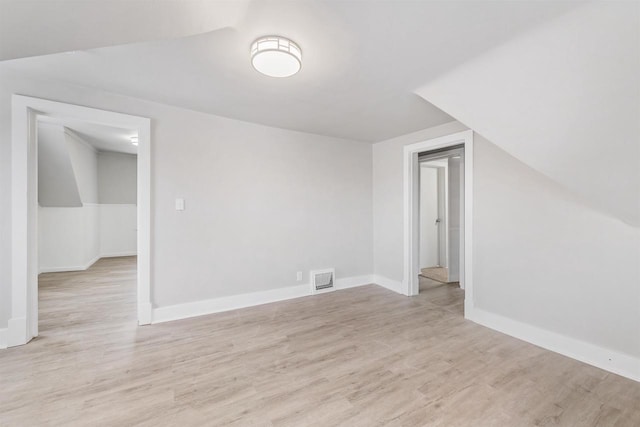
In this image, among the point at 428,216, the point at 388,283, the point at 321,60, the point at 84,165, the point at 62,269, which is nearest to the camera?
the point at 321,60

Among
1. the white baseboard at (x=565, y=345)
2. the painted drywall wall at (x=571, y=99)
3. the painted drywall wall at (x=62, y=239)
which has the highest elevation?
the painted drywall wall at (x=571, y=99)

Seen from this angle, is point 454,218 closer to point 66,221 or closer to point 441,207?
point 441,207

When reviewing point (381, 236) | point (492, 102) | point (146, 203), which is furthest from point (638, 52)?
point (146, 203)

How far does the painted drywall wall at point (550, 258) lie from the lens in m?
2.05

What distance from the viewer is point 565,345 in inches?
90.9

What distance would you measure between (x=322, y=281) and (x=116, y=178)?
6365mm

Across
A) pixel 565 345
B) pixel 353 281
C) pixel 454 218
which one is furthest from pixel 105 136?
pixel 565 345

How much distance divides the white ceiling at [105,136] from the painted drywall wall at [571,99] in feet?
17.1

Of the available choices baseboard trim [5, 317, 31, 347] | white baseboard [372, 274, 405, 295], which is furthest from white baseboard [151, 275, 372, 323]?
baseboard trim [5, 317, 31, 347]

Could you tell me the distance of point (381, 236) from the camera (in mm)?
4328

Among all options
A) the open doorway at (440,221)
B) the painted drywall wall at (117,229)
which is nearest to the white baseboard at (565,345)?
the open doorway at (440,221)

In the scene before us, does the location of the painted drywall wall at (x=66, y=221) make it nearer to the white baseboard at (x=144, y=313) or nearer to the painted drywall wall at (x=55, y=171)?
the painted drywall wall at (x=55, y=171)

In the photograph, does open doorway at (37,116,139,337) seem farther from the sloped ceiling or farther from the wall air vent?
A: the wall air vent

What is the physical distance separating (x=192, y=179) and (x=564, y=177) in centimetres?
349
